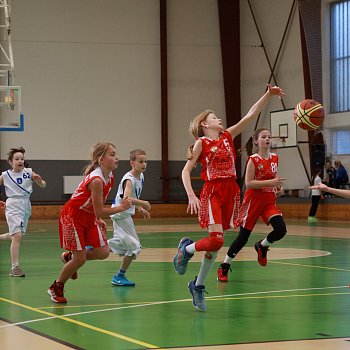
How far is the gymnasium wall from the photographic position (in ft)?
111

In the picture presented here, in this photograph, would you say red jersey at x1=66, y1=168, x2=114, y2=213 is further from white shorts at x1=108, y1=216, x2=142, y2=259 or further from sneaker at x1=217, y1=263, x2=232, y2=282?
sneaker at x1=217, y1=263, x2=232, y2=282

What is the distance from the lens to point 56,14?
3422 centimetres

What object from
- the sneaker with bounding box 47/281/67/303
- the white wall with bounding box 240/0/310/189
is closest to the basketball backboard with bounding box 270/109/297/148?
the white wall with bounding box 240/0/310/189

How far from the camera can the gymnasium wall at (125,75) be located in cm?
3378

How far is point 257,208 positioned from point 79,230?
312cm

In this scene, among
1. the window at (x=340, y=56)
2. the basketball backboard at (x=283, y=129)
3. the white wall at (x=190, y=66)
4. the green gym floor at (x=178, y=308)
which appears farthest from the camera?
the white wall at (x=190, y=66)

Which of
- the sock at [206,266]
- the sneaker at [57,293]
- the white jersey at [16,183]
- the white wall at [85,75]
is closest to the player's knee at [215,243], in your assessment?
the sock at [206,266]

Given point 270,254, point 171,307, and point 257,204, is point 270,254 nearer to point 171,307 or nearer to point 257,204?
point 257,204

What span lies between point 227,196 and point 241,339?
2136mm

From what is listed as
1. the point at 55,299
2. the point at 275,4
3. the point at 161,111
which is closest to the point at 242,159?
the point at 161,111

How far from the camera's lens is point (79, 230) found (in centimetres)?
923

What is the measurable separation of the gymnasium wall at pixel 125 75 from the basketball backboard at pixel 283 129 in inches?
21.2

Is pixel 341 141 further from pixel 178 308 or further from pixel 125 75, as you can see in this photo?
pixel 178 308

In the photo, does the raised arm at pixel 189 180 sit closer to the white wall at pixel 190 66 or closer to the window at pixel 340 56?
the window at pixel 340 56
